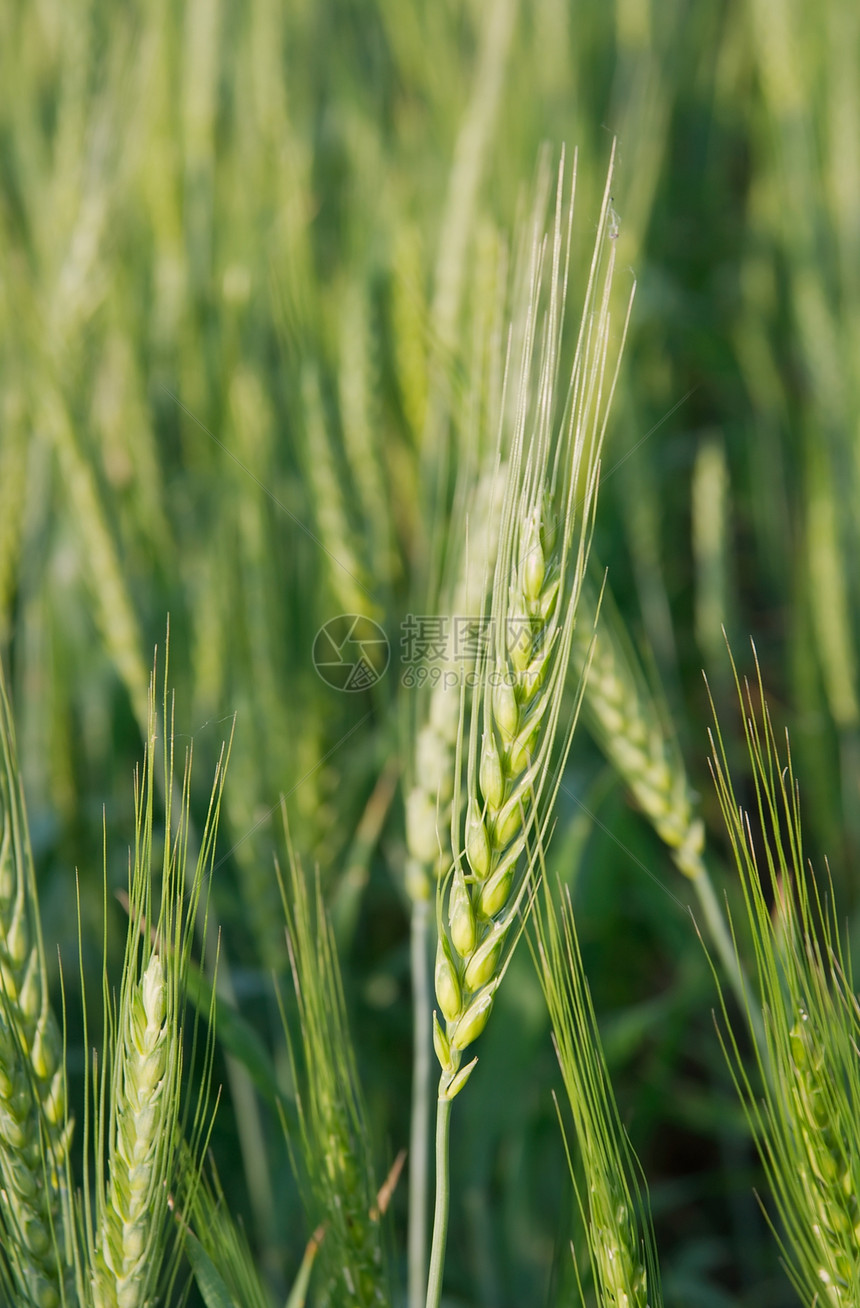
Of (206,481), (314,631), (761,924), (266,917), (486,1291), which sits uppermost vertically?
(206,481)

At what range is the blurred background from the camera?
94cm

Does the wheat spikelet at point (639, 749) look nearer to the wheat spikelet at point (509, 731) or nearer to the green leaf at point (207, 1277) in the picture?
the wheat spikelet at point (509, 731)

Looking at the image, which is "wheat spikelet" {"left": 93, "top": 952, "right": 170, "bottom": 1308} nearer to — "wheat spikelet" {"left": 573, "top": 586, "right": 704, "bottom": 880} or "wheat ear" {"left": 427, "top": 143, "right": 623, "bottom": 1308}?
"wheat ear" {"left": 427, "top": 143, "right": 623, "bottom": 1308}

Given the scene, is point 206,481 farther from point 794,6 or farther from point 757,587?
point 794,6

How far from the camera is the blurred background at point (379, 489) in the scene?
3.09ft

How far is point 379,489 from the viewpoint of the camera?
1.04 m

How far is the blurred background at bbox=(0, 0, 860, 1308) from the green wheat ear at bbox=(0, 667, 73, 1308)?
310 mm

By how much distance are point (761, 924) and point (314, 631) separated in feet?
2.18

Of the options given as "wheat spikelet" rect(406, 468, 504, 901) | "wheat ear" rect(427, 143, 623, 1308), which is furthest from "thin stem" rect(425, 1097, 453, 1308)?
"wheat spikelet" rect(406, 468, 504, 901)

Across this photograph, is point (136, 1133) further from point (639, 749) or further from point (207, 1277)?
point (639, 749)

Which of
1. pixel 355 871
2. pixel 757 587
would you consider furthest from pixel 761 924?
pixel 757 587

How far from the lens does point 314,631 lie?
109 centimetres

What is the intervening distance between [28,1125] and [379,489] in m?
0.70

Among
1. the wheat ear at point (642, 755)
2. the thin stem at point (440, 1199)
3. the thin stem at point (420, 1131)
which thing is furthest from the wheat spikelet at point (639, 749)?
the thin stem at point (440, 1199)
